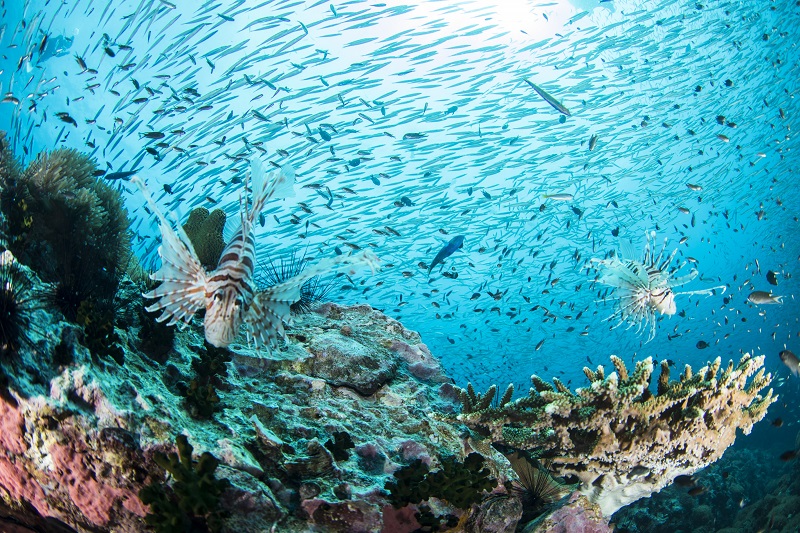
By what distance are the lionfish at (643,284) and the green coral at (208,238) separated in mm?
4551

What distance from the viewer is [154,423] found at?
2.50 meters

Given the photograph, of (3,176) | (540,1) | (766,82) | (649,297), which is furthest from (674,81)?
(3,176)

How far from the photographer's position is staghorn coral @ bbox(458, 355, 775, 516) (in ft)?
11.7

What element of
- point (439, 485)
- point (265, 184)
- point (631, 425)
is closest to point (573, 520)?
point (631, 425)

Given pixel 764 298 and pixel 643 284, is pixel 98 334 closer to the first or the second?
pixel 643 284

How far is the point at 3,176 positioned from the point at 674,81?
27187mm

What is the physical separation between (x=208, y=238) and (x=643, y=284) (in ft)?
17.5

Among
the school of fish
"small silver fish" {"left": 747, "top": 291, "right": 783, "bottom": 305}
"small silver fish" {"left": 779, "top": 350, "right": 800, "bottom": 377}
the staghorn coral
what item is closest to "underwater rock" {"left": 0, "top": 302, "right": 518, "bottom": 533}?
the staghorn coral

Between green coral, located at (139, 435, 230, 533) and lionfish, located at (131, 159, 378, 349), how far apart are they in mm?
665

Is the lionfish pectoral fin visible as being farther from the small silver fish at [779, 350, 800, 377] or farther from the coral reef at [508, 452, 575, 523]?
the small silver fish at [779, 350, 800, 377]

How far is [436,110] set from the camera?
960 inches

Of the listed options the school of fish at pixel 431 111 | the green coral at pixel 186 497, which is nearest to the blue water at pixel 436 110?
the school of fish at pixel 431 111

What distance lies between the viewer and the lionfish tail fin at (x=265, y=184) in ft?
8.77

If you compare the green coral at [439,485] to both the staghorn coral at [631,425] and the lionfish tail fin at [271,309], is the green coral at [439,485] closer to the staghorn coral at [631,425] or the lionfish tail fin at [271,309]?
the staghorn coral at [631,425]
